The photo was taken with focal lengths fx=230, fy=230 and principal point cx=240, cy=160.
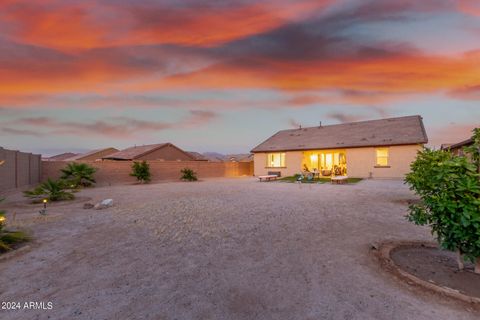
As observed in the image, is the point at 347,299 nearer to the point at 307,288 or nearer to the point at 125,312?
the point at 307,288

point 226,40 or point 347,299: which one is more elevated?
point 226,40

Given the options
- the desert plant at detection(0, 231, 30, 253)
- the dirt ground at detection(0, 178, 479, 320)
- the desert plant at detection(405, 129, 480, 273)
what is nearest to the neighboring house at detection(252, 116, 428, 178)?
the dirt ground at detection(0, 178, 479, 320)

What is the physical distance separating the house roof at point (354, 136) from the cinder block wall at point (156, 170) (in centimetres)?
528

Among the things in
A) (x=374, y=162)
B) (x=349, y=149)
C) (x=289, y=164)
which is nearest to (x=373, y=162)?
(x=374, y=162)

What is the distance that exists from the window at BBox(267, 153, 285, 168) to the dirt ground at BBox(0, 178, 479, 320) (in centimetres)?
1821

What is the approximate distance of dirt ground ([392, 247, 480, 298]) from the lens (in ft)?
10.7

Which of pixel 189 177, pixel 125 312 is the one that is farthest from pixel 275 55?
pixel 189 177

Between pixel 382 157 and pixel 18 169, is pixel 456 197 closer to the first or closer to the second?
pixel 382 157

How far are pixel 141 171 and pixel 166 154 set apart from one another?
1101 centimetres

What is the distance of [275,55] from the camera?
1238 cm

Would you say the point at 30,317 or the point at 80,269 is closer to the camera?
the point at 30,317

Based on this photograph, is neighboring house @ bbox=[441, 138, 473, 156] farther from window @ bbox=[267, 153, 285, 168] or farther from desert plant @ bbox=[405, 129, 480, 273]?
window @ bbox=[267, 153, 285, 168]

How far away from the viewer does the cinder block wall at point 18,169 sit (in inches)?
474

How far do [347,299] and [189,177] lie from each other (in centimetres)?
2119
